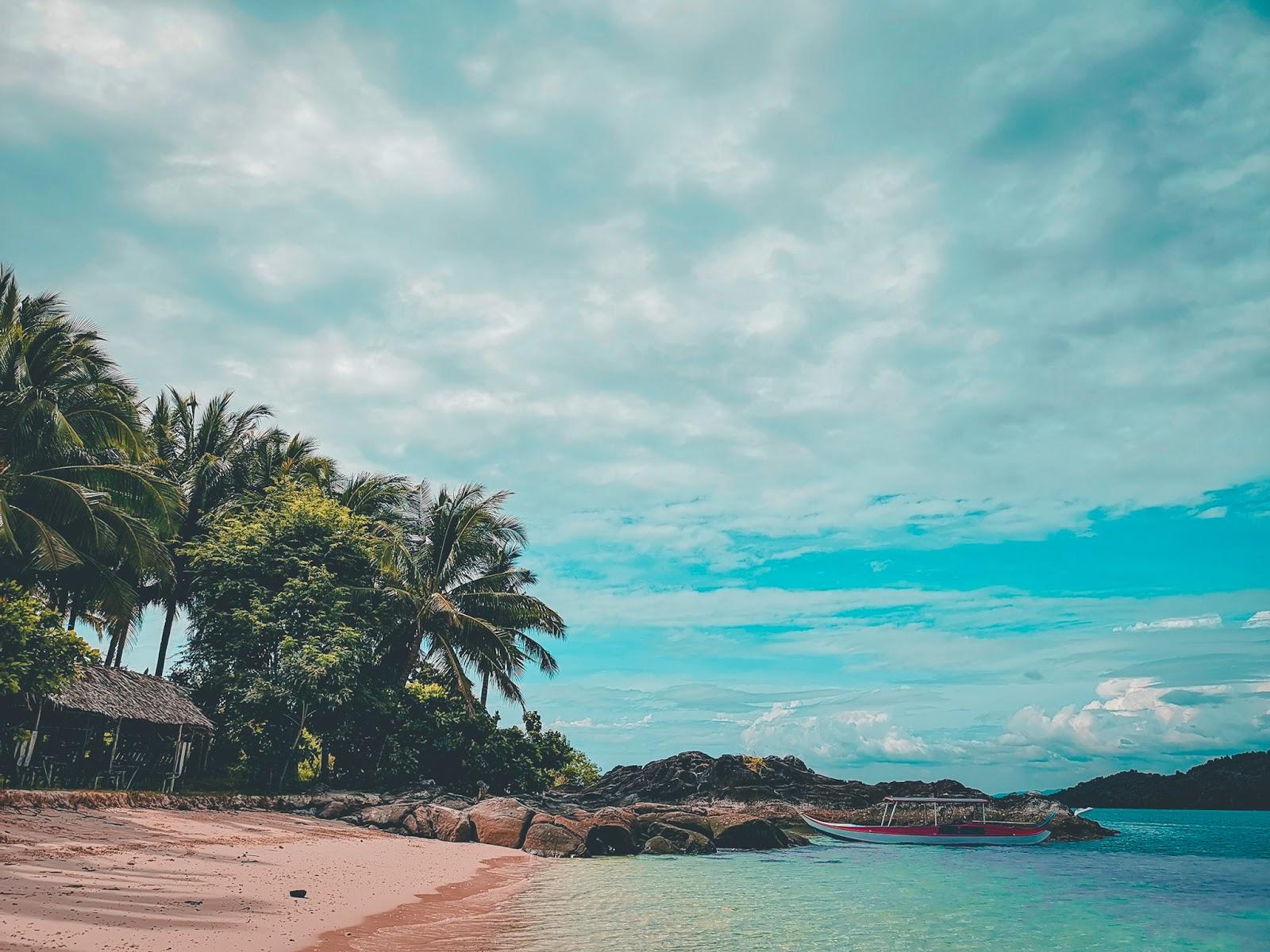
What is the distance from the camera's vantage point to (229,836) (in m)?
15.6

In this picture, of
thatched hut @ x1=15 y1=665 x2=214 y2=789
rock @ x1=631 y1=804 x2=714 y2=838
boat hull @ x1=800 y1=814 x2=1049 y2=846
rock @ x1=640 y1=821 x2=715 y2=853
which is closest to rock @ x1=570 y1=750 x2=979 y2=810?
boat hull @ x1=800 y1=814 x2=1049 y2=846

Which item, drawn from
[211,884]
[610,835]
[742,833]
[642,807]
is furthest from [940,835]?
[211,884]

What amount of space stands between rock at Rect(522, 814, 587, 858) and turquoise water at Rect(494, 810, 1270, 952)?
3.56 feet

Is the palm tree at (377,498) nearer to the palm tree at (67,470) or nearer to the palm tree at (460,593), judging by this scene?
the palm tree at (460,593)

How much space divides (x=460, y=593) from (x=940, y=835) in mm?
23960

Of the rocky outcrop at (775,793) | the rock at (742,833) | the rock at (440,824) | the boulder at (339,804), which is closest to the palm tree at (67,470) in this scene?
the boulder at (339,804)

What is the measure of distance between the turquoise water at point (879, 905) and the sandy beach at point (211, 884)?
1.61 metres

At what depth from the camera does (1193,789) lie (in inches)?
3981

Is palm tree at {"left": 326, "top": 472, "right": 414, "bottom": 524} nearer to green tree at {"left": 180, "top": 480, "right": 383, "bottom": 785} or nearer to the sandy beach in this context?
green tree at {"left": 180, "top": 480, "right": 383, "bottom": 785}

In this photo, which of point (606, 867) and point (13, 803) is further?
point (606, 867)

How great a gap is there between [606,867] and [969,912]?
8599 mm

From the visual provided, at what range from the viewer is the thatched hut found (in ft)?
60.8

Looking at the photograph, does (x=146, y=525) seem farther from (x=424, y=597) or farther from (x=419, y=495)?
(x=419, y=495)

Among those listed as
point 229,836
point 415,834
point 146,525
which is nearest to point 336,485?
point 146,525
